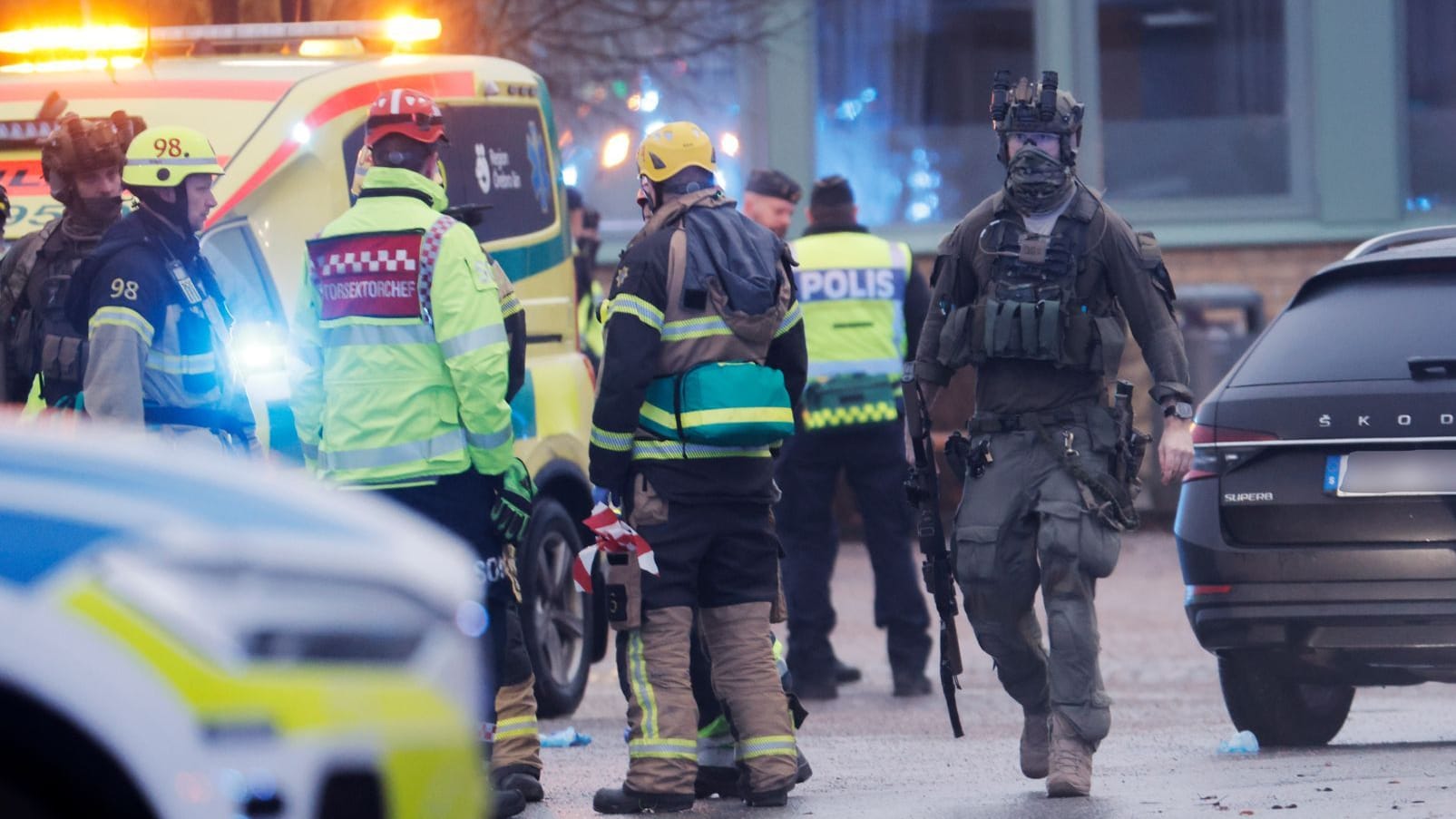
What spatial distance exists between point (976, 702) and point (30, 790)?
703 cm

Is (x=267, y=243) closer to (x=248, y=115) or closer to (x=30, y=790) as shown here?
(x=248, y=115)

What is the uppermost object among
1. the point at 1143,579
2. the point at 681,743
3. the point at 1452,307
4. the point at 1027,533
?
the point at 1452,307

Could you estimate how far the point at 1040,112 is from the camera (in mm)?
6867

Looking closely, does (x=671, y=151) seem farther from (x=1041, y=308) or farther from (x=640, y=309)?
(x=1041, y=308)

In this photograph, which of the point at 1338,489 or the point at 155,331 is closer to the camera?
the point at 155,331

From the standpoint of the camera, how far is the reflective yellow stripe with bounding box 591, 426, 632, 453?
6.63 meters

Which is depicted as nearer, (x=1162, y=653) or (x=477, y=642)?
(x=477, y=642)

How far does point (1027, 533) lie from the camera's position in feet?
22.2

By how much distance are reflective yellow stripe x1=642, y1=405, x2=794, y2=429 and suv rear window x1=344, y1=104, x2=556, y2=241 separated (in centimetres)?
223

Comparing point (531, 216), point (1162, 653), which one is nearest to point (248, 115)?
point (531, 216)

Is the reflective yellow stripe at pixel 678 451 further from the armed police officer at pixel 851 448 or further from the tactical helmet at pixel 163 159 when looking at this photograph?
the armed police officer at pixel 851 448

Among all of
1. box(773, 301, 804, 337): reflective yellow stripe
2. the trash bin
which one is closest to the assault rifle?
box(773, 301, 804, 337): reflective yellow stripe

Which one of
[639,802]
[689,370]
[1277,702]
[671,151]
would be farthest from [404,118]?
[1277,702]

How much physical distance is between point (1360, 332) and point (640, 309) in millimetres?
2234
